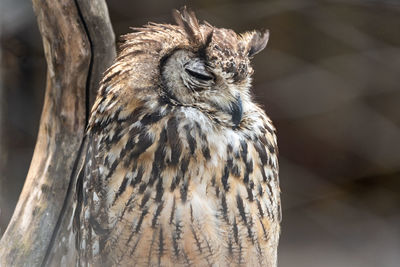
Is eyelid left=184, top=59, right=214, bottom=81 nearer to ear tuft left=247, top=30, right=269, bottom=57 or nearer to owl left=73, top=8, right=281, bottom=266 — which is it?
owl left=73, top=8, right=281, bottom=266

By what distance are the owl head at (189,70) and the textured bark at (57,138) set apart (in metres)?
0.20

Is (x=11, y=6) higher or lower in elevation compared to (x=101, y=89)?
higher

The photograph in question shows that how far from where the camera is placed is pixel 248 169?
1456mm

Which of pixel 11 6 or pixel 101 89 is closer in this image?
pixel 101 89

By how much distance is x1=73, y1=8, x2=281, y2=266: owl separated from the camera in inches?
54.7

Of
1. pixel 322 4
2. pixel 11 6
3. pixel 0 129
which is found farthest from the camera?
pixel 322 4

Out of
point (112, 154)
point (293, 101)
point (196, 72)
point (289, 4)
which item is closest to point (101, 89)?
point (112, 154)

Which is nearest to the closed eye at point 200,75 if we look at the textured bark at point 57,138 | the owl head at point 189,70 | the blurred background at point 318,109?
the owl head at point 189,70

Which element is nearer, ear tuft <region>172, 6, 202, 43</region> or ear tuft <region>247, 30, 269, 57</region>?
ear tuft <region>172, 6, 202, 43</region>

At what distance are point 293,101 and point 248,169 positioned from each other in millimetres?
949

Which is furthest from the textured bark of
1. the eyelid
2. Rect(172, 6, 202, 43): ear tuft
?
the eyelid

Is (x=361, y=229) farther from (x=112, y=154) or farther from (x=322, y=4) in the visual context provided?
(x=112, y=154)

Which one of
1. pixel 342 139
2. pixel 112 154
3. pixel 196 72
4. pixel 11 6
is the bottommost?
pixel 342 139

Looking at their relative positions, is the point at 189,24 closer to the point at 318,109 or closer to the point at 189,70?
the point at 189,70
